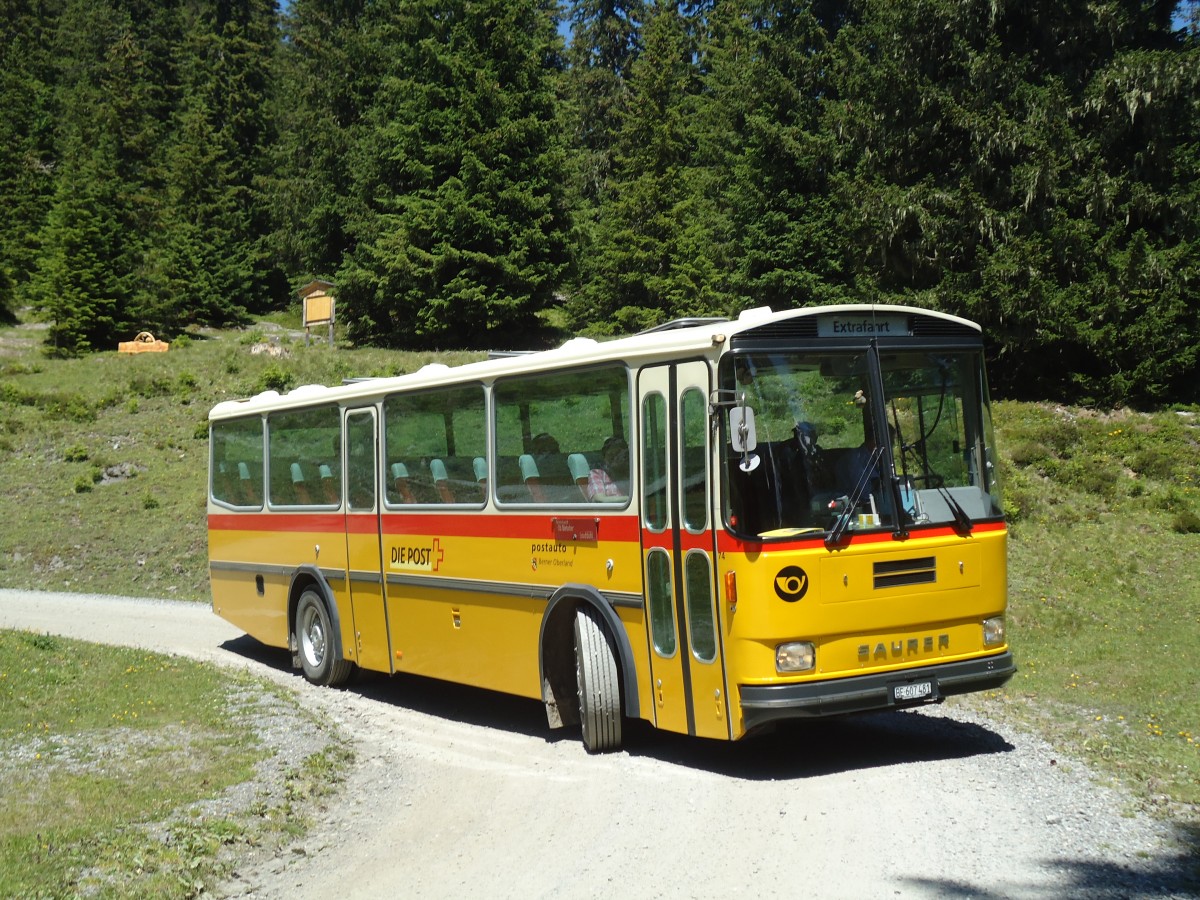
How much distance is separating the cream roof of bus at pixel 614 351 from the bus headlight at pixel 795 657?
2065mm

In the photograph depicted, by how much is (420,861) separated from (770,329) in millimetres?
4054

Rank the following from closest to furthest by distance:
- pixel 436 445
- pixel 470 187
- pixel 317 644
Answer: pixel 436 445, pixel 317 644, pixel 470 187

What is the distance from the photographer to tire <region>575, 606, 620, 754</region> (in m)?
9.20

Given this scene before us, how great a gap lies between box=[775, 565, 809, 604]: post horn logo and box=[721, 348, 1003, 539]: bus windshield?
26cm

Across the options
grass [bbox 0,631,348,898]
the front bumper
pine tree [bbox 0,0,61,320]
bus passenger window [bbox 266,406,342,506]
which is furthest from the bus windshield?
pine tree [bbox 0,0,61,320]

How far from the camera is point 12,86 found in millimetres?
88812

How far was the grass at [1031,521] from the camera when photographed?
1048 centimetres

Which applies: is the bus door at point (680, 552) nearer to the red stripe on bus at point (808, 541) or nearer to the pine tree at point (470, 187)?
the red stripe on bus at point (808, 541)

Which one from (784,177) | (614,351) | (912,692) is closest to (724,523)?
(912,692)

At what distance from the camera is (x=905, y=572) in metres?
8.24

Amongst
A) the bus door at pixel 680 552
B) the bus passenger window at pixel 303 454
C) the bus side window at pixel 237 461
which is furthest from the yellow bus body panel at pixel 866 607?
the bus side window at pixel 237 461

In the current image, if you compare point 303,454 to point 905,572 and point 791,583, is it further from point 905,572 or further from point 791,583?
point 905,572

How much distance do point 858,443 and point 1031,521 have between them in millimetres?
10778

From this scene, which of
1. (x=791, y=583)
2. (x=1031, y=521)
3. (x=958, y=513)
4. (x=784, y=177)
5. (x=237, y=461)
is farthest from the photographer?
(x=784, y=177)
